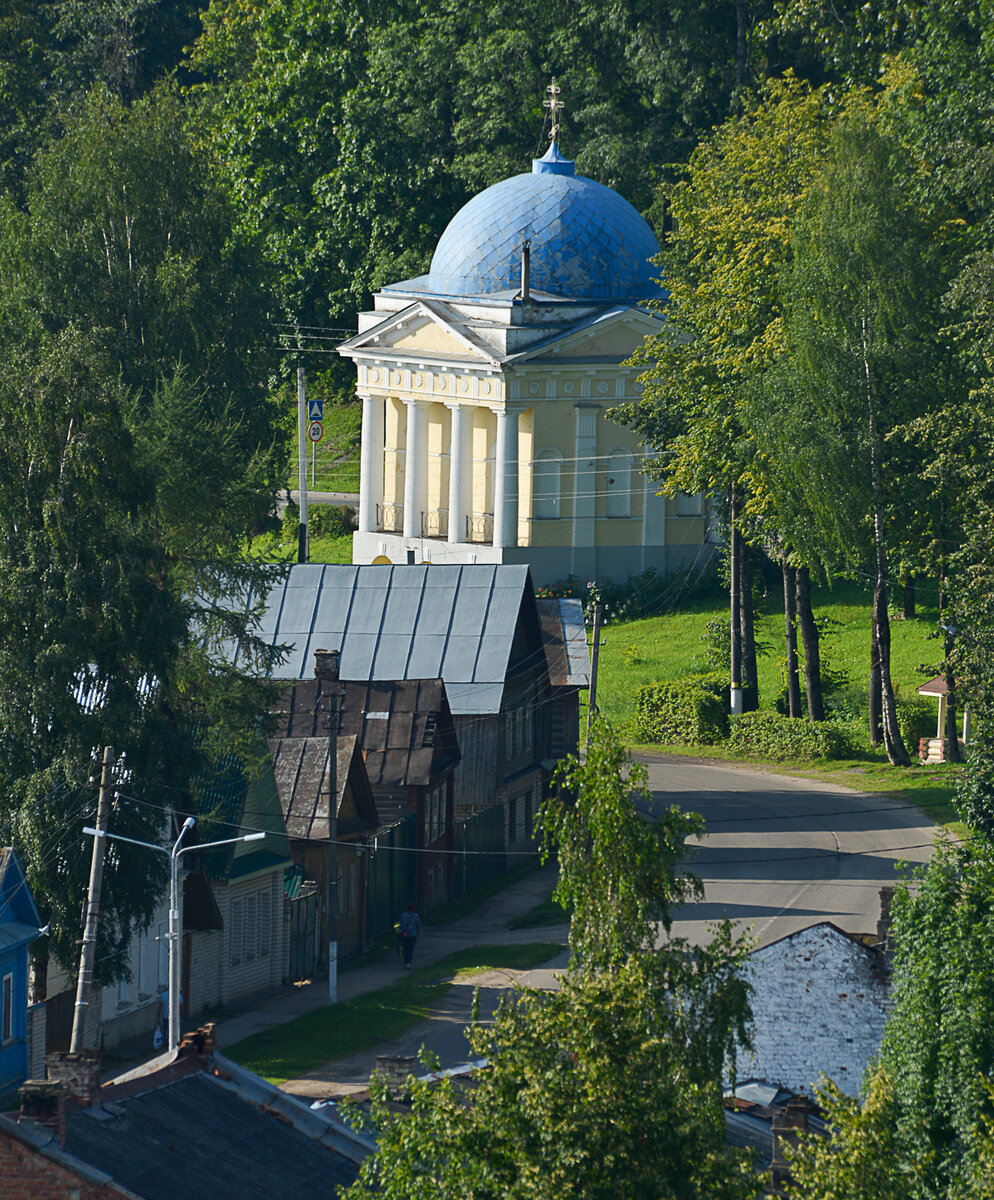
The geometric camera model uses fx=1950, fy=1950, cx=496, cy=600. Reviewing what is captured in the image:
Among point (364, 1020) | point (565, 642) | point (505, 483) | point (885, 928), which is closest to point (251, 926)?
point (364, 1020)

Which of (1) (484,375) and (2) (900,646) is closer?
(2) (900,646)

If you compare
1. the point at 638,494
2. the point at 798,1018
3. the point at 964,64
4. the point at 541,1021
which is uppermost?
the point at 964,64

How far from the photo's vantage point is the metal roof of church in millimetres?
62094

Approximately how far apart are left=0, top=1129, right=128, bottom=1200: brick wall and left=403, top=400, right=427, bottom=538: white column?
4812 cm

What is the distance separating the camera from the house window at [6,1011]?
88.6 feet

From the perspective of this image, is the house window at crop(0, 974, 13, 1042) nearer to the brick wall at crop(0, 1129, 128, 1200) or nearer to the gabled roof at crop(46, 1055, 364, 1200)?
the gabled roof at crop(46, 1055, 364, 1200)

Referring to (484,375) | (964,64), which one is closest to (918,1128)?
(964,64)

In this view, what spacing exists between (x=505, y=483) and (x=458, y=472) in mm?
1727

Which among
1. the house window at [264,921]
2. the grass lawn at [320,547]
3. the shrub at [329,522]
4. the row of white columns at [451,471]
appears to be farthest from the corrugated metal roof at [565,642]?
the shrub at [329,522]

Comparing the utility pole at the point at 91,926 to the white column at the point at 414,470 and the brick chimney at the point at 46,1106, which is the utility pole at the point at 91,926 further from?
the white column at the point at 414,470

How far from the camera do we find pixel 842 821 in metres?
42.5

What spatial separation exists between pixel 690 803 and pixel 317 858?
11.5 metres

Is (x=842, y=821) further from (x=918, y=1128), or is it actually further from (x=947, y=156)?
(x=918, y=1128)

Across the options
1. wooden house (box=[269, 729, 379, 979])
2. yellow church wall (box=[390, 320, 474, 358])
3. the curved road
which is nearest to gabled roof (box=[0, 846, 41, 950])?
wooden house (box=[269, 729, 379, 979])
